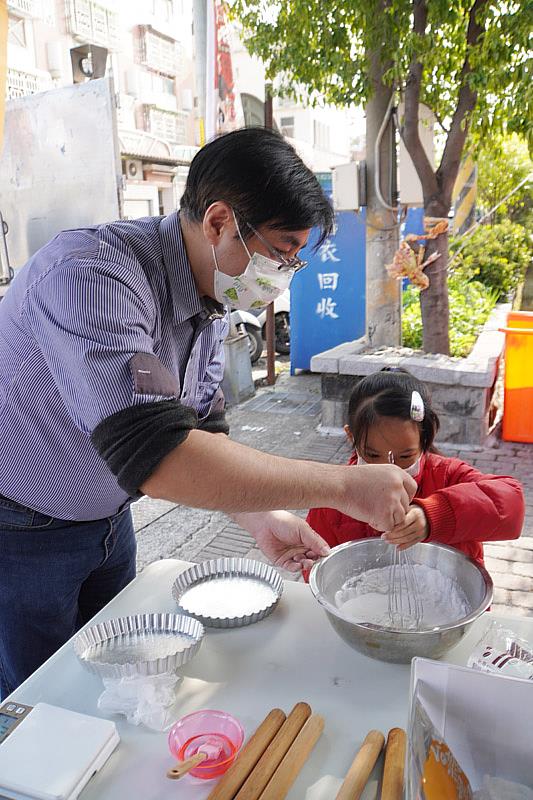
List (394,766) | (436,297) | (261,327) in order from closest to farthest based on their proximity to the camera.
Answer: (394,766) → (436,297) → (261,327)

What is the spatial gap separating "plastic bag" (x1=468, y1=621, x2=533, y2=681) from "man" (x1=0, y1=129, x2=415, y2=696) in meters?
0.29

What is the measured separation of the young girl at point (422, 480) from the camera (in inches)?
64.8

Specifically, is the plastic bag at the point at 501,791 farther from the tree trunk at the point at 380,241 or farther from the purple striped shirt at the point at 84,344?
the tree trunk at the point at 380,241

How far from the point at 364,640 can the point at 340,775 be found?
253 mm

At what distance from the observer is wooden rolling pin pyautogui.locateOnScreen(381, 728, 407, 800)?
90 centimetres

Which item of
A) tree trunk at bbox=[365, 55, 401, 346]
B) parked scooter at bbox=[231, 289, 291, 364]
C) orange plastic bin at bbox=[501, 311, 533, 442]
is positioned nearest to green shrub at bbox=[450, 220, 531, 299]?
parked scooter at bbox=[231, 289, 291, 364]

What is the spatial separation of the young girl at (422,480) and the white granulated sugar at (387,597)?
0.38 ft

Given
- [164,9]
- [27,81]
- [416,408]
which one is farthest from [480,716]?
[164,9]

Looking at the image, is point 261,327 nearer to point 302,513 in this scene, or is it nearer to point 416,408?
point 302,513

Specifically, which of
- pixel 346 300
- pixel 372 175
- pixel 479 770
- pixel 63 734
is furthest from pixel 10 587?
pixel 346 300

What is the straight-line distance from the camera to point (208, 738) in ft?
3.35

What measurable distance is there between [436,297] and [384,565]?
3.87 metres

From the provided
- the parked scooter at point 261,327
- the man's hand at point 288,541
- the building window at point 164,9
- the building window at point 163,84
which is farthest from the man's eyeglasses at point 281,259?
the building window at point 164,9

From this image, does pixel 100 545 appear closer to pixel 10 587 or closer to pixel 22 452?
pixel 10 587
